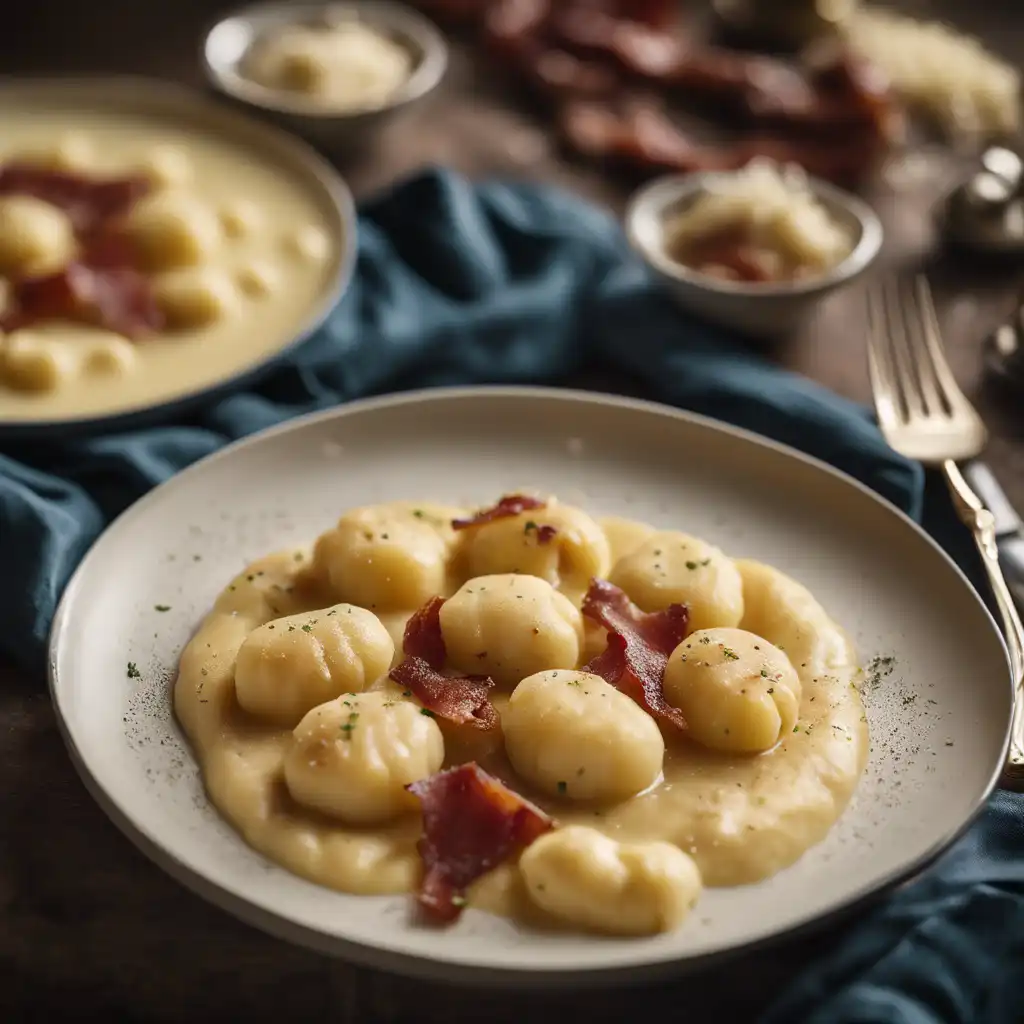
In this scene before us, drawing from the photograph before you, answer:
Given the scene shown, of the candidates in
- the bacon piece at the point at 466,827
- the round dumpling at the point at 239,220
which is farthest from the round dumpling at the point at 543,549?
the round dumpling at the point at 239,220

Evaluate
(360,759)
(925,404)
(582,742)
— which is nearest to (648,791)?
(582,742)

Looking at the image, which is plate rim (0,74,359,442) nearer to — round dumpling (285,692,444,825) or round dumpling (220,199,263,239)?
round dumpling (220,199,263,239)

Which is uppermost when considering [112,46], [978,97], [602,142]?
[978,97]

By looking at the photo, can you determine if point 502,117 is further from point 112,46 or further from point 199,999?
point 199,999

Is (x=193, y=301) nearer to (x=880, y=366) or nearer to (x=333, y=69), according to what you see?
(x=333, y=69)

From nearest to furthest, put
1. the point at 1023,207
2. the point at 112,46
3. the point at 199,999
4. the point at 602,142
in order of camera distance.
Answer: the point at 199,999
the point at 1023,207
the point at 602,142
the point at 112,46

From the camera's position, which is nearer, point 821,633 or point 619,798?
point 619,798

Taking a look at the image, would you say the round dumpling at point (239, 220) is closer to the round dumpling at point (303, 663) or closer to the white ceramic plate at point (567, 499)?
the white ceramic plate at point (567, 499)

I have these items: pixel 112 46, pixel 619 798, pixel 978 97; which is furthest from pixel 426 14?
pixel 619 798
